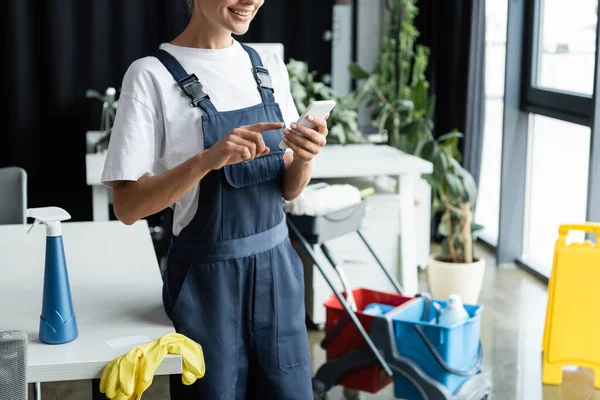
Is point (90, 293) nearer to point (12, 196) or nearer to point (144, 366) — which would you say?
point (144, 366)

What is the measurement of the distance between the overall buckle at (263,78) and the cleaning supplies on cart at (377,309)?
1.35m

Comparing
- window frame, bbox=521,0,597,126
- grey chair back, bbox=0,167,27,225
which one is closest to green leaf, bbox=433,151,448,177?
window frame, bbox=521,0,597,126

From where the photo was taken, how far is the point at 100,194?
3451 millimetres

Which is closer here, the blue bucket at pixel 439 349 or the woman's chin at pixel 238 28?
the woman's chin at pixel 238 28

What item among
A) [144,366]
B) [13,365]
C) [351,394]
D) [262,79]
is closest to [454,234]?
[351,394]

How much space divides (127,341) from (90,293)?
0.37 meters

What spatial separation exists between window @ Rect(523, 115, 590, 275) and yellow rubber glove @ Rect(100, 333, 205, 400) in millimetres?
3041

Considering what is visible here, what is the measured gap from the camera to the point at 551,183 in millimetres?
4602

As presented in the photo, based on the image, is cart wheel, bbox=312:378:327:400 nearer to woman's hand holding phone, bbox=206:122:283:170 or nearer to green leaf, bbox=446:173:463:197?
green leaf, bbox=446:173:463:197

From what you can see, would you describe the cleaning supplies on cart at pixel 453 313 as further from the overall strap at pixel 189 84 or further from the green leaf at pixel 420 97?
the green leaf at pixel 420 97

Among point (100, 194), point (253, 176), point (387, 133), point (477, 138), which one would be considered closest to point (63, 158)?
point (100, 194)

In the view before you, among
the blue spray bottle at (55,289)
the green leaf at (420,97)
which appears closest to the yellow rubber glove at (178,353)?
the blue spray bottle at (55,289)

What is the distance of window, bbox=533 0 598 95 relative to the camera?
13.3 feet

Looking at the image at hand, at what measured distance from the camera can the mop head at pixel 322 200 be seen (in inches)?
118
